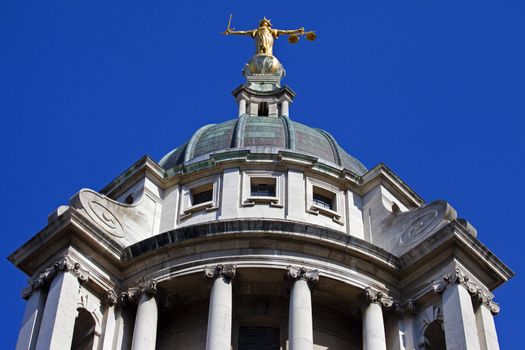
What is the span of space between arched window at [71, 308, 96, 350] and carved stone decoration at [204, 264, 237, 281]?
4039mm

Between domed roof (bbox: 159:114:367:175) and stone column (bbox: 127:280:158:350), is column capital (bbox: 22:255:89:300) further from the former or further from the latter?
domed roof (bbox: 159:114:367:175)

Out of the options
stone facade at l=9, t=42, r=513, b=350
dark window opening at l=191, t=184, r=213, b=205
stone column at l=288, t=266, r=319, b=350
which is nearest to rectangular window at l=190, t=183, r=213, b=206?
dark window opening at l=191, t=184, r=213, b=205

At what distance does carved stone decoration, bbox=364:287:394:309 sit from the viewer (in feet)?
141

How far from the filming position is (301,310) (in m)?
41.8

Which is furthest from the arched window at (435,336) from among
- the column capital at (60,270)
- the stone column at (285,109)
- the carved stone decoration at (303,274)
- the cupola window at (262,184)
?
the stone column at (285,109)

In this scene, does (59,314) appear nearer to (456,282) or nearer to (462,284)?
(456,282)

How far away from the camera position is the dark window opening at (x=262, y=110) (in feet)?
183

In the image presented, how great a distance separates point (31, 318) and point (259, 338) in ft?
25.1

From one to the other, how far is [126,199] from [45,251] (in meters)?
6.12

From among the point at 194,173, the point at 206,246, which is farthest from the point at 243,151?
the point at 206,246

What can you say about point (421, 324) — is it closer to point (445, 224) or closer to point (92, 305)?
point (445, 224)

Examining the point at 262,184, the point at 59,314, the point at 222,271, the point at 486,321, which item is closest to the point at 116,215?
the point at 222,271

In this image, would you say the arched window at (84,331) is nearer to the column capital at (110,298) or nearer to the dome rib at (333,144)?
the column capital at (110,298)

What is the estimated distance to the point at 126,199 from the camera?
4822cm
